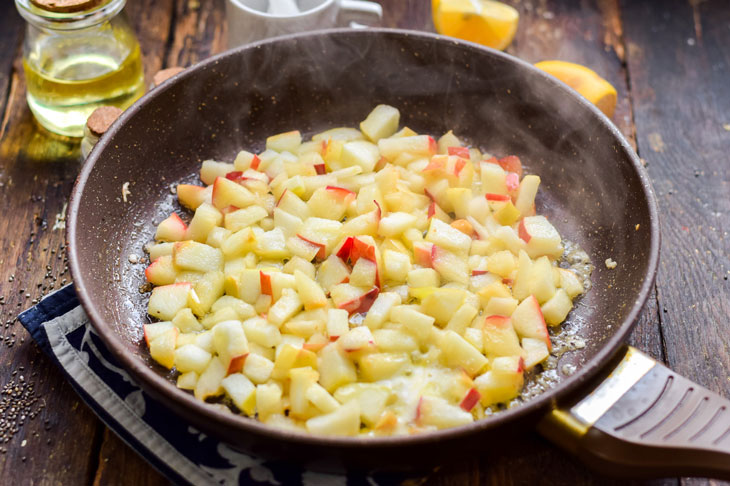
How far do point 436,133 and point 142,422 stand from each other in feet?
3.63

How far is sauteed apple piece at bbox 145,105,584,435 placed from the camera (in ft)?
4.40

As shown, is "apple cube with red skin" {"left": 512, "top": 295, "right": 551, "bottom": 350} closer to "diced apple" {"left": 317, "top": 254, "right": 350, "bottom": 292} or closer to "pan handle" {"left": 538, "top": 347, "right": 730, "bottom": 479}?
"pan handle" {"left": 538, "top": 347, "right": 730, "bottom": 479}

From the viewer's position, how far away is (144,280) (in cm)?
161

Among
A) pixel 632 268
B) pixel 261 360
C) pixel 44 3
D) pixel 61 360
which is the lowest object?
pixel 61 360

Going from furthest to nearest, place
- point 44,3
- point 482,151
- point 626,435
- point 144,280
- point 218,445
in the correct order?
point 482,151 → point 44,3 → point 144,280 → point 218,445 → point 626,435

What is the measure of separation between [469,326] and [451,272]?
133mm

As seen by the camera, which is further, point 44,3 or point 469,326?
point 44,3

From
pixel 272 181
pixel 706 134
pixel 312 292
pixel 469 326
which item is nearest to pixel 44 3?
pixel 272 181

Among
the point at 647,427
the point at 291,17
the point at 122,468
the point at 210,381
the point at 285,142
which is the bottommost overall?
the point at 122,468

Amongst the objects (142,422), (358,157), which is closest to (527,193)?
(358,157)

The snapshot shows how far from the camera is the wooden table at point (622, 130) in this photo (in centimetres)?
138

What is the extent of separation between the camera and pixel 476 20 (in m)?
2.12

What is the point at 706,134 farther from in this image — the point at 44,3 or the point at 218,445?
the point at 44,3

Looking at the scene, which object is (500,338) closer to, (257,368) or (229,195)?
(257,368)
